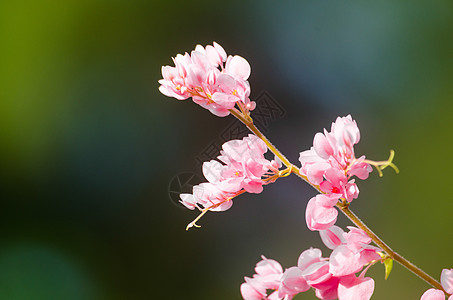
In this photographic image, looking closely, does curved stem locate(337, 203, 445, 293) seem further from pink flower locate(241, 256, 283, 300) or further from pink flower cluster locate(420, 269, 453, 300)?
pink flower locate(241, 256, 283, 300)

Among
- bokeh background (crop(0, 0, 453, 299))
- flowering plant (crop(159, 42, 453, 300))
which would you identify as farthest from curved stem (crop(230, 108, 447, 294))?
bokeh background (crop(0, 0, 453, 299))

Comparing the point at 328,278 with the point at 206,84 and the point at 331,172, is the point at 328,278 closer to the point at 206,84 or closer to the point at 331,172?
the point at 331,172

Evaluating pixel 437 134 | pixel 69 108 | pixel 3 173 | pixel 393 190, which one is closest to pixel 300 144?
pixel 393 190

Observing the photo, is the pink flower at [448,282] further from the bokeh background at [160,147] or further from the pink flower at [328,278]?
the bokeh background at [160,147]

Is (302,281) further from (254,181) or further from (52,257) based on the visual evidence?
(52,257)

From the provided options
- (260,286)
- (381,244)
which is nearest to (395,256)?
(381,244)

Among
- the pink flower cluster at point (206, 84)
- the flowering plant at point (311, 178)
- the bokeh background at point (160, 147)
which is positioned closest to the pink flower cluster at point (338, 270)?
the flowering plant at point (311, 178)

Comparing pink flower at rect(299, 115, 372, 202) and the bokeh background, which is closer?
pink flower at rect(299, 115, 372, 202)
